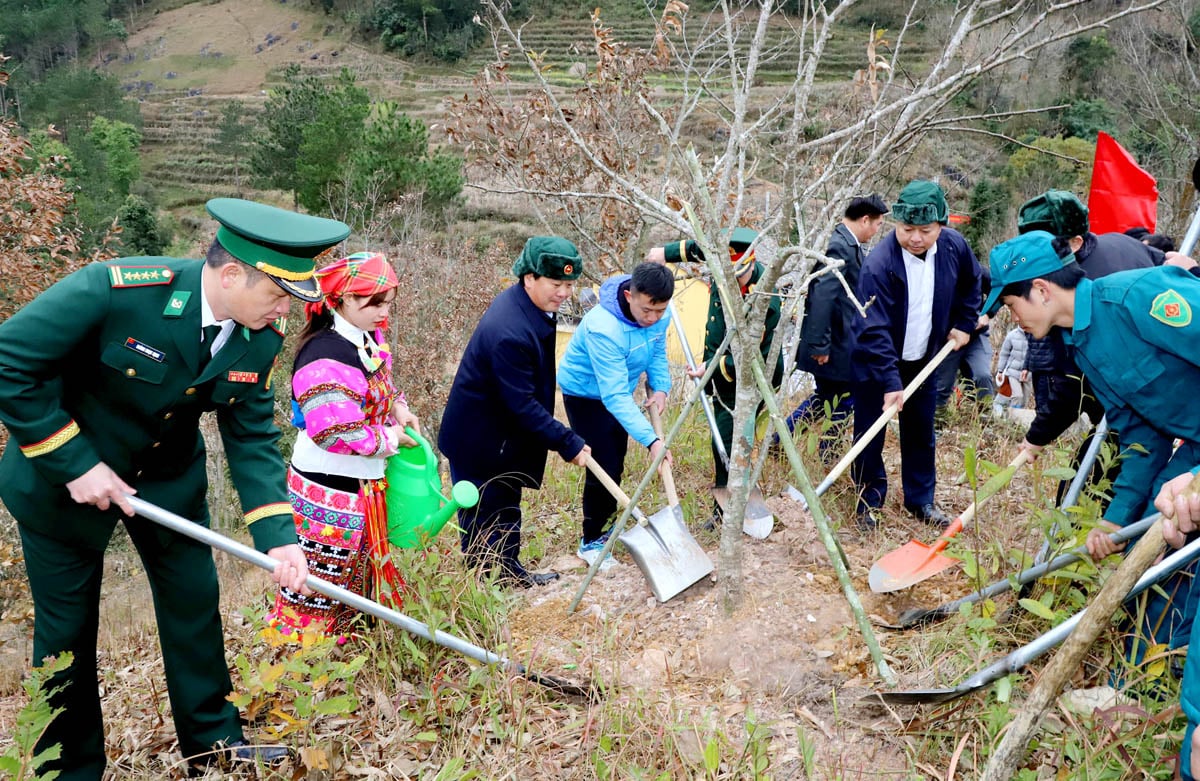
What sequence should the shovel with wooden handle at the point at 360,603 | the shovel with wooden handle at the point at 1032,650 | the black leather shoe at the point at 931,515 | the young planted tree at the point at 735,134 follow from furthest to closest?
the black leather shoe at the point at 931,515 → the young planted tree at the point at 735,134 → the shovel with wooden handle at the point at 360,603 → the shovel with wooden handle at the point at 1032,650

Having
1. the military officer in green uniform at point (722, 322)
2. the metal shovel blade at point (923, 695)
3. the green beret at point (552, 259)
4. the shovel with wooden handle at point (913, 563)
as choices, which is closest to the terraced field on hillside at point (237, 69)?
the military officer in green uniform at point (722, 322)

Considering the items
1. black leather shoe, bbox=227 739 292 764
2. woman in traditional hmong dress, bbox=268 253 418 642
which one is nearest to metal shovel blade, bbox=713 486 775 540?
woman in traditional hmong dress, bbox=268 253 418 642

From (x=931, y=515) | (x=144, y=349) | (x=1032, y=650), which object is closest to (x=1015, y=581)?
(x=1032, y=650)

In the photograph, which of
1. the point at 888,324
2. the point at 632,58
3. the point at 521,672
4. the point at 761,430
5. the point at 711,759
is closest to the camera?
the point at 711,759

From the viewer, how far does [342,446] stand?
2.96 metres

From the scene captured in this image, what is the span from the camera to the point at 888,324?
404 cm

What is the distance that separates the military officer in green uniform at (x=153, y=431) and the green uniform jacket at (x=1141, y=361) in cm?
242

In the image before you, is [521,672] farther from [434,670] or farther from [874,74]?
[874,74]

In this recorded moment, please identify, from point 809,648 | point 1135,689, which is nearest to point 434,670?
point 809,648

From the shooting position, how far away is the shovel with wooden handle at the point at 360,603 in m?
2.41

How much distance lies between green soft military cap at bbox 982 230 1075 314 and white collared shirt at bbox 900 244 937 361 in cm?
128

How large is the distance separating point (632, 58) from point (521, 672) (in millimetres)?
4322

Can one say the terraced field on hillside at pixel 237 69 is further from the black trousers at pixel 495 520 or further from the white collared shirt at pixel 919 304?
the black trousers at pixel 495 520

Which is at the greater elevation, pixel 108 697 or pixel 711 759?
pixel 711 759
